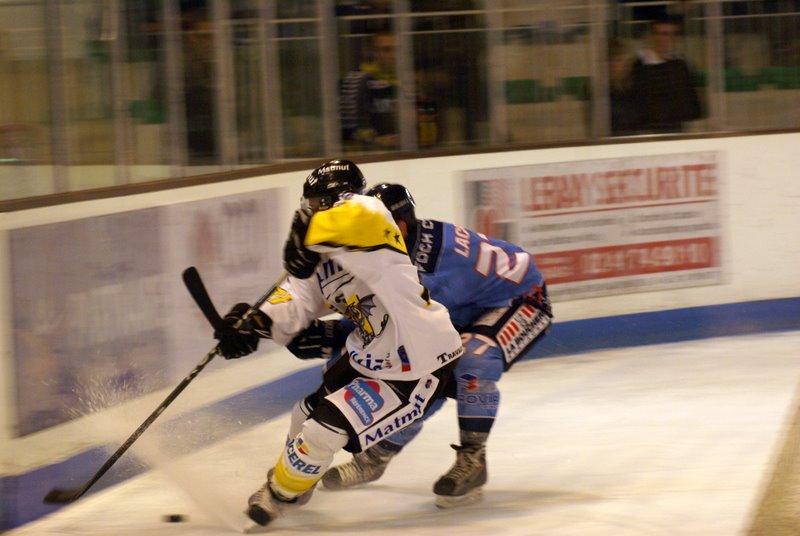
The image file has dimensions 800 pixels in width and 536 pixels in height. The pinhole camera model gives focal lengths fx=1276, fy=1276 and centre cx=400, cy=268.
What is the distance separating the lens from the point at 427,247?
424 centimetres

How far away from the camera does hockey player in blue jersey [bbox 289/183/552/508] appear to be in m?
4.14

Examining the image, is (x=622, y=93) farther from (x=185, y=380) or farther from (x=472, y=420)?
(x=185, y=380)

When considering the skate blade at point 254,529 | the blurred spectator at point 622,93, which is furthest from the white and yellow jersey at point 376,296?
the blurred spectator at point 622,93

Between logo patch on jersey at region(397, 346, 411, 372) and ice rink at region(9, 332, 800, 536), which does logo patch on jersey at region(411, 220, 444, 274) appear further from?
ice rink at region(9, 332, 800, 536)

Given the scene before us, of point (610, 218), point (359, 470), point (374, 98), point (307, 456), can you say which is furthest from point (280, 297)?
point (610, 218)

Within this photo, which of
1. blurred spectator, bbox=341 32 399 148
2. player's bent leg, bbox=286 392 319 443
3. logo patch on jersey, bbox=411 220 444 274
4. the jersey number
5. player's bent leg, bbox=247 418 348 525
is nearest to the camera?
player's bent leg, bbox=247 418 348 525

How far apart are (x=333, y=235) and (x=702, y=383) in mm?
2973

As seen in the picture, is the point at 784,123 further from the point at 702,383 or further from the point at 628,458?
the point at 628,458

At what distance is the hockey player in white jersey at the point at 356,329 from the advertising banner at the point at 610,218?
10.1 ft

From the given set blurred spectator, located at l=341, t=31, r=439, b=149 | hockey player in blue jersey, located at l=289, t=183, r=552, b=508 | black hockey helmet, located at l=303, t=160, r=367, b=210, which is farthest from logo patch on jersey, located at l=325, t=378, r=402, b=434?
blurred spectator, located at l=341, t=31, r=439, b=149

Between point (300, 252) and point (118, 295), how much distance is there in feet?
4.18

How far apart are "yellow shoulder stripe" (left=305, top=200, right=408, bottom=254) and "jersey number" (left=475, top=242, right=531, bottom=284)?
2.19 ft

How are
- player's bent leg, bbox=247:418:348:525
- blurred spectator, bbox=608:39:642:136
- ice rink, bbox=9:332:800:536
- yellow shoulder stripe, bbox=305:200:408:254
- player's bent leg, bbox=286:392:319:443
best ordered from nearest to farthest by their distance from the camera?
yellow shoulder stripe, bbox=305:200:408:254, player's bent leg, bbox=247:418:348:525, ice rink, bbox=9:332:800:536, player's bent leg, bbox=286:392:319:443, blurred spectator, bbox=608:39:642:136

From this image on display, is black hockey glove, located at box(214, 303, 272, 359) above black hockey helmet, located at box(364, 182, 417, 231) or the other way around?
the other way around
